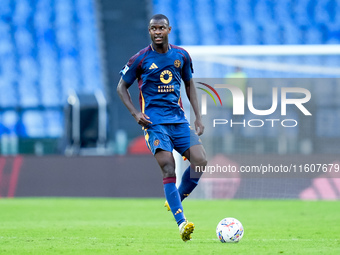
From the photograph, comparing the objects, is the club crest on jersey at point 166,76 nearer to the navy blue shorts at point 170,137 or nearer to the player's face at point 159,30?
the player's face at point 159,30

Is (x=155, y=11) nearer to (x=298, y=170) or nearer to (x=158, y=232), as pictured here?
(x=298, y=170)

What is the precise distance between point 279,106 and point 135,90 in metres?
11.2

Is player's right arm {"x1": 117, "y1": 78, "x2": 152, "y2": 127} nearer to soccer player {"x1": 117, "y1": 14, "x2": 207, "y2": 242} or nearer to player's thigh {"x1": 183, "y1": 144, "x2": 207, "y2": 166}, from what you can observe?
soccer player {"x1": 117, "y1": 14, "x2": 207, "y2": 242}

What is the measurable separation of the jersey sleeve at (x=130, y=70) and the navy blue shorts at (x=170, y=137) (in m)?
0.50

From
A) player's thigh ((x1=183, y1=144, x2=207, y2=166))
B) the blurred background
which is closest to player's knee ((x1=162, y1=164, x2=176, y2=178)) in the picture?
player's thigh ((x1=183, y1=144, x2=207, y2=166))

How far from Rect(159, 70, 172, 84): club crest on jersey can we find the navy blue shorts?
420mm

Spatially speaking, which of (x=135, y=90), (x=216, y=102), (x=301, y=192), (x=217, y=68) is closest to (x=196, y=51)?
(x=217, y=68)

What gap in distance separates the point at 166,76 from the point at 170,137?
58 centimetres

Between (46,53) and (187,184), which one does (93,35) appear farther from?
(187,184)

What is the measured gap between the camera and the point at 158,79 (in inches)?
257

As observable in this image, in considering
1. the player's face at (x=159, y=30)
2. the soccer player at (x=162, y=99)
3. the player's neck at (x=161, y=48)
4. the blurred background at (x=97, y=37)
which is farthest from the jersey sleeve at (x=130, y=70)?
the blurred background at (x=97, y=37)

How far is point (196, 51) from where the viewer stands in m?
13.2

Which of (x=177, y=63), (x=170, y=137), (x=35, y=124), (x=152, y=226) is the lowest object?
(x=35, y=124)

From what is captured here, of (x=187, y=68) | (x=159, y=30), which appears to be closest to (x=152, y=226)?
(x=187, y=68)
